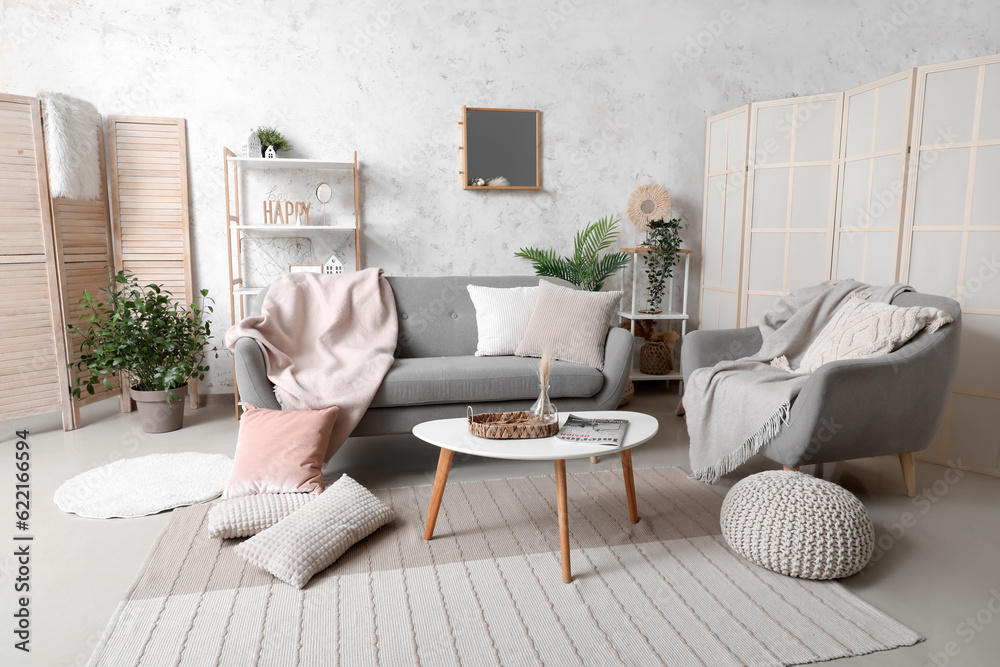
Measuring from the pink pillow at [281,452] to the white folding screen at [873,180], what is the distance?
2.70 m

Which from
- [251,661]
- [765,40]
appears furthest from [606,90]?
[251,661]

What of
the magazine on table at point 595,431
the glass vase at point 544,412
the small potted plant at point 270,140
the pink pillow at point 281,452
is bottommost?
the pink pillow at point 281,452

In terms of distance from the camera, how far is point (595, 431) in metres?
2.10

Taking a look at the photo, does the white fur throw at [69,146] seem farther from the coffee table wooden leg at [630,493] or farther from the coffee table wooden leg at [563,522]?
the coffee table wooden leg at [630,493]

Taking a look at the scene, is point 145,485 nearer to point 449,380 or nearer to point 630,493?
point 449,380

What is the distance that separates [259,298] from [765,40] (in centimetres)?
370

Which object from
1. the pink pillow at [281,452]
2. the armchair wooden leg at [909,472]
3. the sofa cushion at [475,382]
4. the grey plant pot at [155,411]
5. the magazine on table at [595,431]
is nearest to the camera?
the magazine on table at [595,431]

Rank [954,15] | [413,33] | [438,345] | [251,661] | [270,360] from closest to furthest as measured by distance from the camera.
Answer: [251,661] < [270,360] < [438,345] < [413,33] < [954,15]

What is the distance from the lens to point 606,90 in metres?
4.22

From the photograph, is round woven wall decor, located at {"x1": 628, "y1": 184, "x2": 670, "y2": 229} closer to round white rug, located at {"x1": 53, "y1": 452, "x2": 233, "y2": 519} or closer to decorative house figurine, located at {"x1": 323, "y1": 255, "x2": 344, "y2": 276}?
decorative house figurine, located at {"x1": 323, "y1": 255, "x2": 344, "y2": 276}

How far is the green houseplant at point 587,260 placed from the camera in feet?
13.4

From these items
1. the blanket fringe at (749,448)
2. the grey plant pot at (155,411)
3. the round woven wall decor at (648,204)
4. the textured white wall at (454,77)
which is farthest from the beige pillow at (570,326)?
the grey plant pot at (155,411)

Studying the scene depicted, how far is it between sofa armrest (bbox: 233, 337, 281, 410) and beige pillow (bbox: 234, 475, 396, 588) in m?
0.64

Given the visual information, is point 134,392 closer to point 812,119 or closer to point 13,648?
point 13,648
